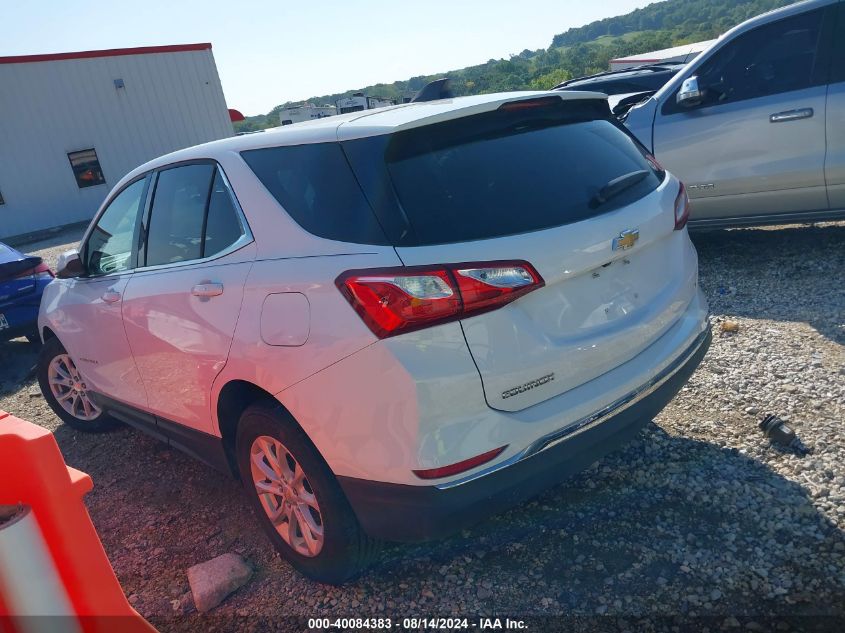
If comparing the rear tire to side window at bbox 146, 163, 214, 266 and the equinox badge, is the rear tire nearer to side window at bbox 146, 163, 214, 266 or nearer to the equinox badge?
the equinox badge

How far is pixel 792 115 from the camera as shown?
5121 mm

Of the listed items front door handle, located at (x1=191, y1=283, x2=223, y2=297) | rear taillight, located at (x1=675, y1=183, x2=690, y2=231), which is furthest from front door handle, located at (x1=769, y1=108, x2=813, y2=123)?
front door handle, located at (x1=191, y1=283, x2=223, y2=297)

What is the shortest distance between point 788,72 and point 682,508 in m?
4.15

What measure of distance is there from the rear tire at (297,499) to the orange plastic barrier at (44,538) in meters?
0.81

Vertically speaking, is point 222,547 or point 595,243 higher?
point 595,243

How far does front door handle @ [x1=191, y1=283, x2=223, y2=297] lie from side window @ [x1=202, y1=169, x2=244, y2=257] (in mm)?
164

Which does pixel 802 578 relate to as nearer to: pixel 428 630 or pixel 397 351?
pixel 428 630

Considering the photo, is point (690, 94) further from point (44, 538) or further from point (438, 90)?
Result: point (44, 538)

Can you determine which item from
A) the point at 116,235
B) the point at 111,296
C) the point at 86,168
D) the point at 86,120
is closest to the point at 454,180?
the point at 111,296

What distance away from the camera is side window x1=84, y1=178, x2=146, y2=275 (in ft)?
11.9

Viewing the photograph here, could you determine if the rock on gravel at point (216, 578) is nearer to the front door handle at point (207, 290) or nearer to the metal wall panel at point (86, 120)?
the front door handle at point (207, 290)

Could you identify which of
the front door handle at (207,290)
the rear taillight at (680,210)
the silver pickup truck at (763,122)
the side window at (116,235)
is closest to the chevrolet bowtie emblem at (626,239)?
the rear taillight at (680,210)

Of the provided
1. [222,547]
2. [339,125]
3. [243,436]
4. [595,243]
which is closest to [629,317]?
[595,243]

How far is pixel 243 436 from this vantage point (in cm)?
277
